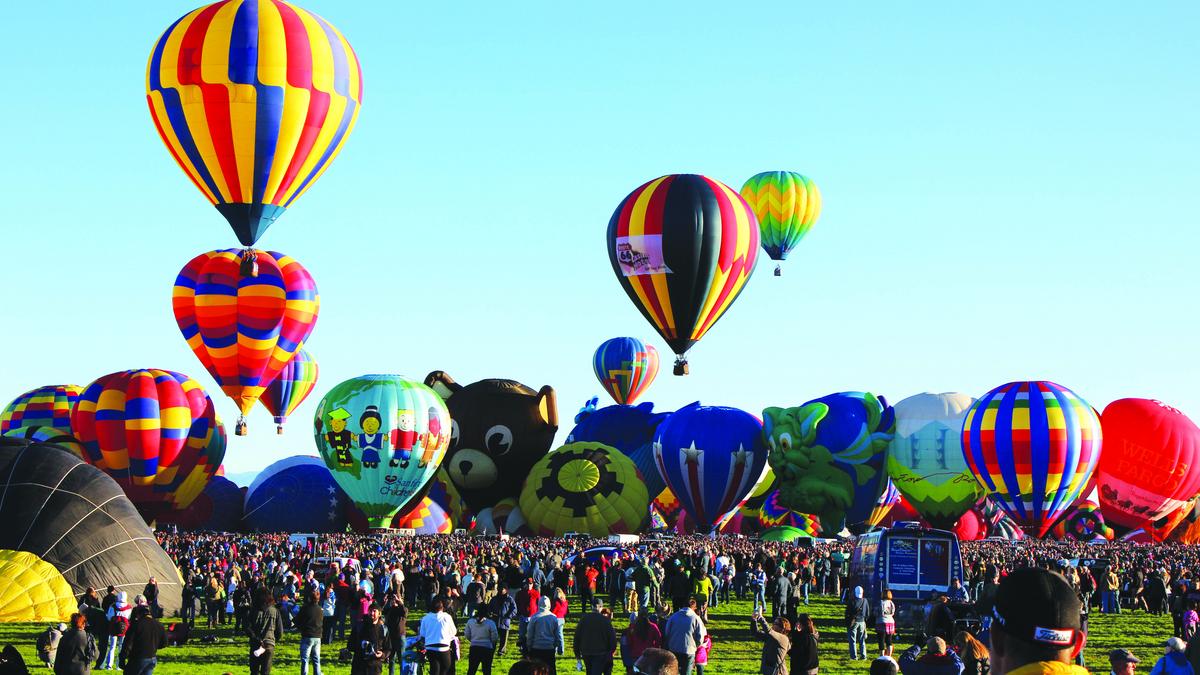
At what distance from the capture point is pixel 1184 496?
5262cm

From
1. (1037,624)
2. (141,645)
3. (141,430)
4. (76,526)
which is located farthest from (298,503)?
(1037,624)

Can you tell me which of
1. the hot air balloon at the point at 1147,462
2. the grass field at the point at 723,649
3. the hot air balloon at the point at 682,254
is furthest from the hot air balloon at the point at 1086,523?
the grass field at the point at 723,649

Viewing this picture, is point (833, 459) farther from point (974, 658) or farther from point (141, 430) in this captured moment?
point (974, 658)

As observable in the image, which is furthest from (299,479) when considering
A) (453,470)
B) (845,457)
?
(845,457)

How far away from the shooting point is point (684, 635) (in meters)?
12.5

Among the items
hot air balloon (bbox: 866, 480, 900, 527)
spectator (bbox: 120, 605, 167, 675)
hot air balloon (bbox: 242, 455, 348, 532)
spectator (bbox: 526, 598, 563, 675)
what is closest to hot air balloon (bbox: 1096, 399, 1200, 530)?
hot air balloon (bbox: 866, 480, 900, 527)

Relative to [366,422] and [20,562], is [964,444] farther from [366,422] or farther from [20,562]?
[20,562]

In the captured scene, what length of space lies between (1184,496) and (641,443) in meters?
20.1

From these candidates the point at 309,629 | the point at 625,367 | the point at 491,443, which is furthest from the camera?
the point at 625,367

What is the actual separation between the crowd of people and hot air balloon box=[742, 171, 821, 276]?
23990 mm

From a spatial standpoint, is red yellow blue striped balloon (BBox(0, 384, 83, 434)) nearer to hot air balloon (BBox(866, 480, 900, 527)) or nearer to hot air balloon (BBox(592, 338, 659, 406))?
hot air balloon (BBox(592, 338, 659, 406))

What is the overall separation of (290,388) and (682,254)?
22978mm

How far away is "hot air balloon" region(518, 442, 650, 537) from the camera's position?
4678 cm

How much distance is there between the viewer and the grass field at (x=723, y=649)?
16766mm
